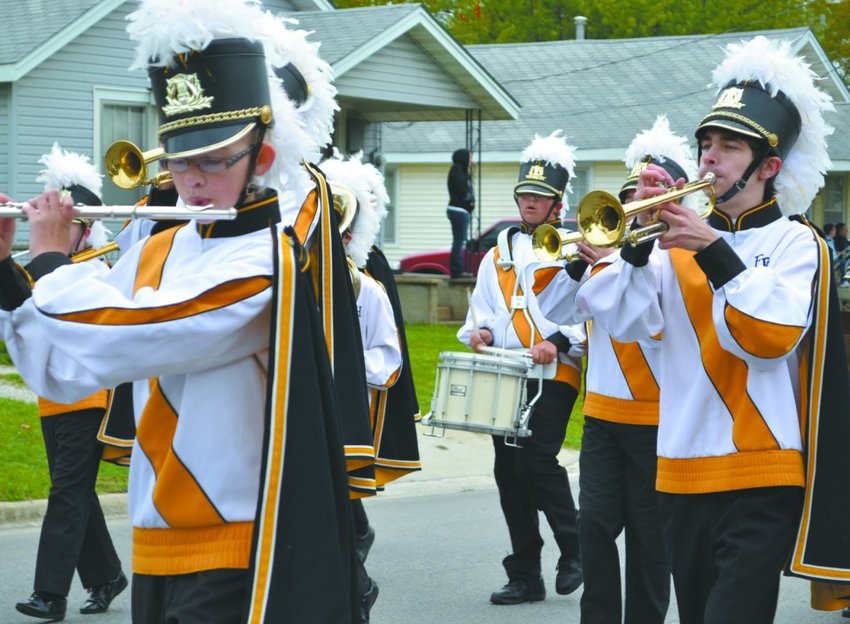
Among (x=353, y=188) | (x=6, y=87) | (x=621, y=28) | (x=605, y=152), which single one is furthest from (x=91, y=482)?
(x=621, y=28)

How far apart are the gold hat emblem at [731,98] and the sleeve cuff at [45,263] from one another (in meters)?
2.48

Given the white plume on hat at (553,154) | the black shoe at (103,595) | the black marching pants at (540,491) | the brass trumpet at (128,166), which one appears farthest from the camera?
the white plume on hat at (553,154)

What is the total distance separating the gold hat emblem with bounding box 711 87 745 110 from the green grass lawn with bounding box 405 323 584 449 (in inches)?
332

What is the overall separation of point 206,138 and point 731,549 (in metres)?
2.22

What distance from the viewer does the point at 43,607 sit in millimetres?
7160

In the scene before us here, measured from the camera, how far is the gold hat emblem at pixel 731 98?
5.03 meters

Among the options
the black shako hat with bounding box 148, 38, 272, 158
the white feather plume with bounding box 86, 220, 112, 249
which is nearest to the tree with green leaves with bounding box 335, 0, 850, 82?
the white feather plume with bounding box 86, 220, 112, 249

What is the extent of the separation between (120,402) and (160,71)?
3382 millimetres

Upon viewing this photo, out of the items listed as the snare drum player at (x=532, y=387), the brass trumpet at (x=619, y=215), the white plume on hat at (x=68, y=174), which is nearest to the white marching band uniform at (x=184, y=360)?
the brass trumpet at (x=619, y=215)

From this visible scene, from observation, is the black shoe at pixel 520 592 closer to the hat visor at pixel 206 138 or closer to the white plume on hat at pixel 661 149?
the white plume on hat at pixel 661 149

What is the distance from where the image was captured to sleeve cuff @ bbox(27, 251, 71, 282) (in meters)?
3.54

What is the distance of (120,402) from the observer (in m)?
6.87

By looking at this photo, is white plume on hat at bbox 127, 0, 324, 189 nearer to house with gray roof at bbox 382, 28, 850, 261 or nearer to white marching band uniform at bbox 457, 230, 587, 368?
white marching band uniform at bbox 457, 230, 587, 368

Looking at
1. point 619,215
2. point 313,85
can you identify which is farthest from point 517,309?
point 619,215
